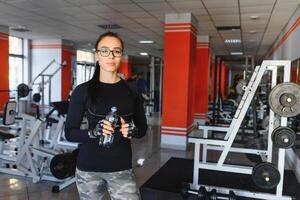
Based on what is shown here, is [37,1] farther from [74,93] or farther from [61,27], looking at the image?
[74,93]

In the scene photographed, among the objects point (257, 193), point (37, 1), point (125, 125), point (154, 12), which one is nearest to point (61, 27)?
point (37, 1)

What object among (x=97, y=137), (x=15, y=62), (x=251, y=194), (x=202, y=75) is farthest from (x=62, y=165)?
(x=15, y=62)

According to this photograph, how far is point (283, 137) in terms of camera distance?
9.67 ft

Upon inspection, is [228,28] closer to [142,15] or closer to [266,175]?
[142,15]

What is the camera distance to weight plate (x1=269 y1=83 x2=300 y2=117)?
9.50ft

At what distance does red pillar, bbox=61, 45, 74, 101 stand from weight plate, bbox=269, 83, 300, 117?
862 centimetres

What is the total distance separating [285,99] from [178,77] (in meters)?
3.22

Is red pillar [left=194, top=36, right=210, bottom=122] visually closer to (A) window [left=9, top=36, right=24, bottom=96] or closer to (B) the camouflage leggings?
(A) window [left=9, top=36, right=24, bottom=96]

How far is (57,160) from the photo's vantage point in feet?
11.7

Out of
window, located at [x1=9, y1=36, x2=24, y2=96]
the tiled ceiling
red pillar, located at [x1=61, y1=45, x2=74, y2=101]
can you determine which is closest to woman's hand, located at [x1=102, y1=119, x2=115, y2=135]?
the tiled ceiling

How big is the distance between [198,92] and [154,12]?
4.05m

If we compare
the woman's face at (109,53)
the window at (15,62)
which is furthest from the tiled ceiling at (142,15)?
the woman's face at (109,53)

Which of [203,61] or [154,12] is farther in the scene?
[203,61]

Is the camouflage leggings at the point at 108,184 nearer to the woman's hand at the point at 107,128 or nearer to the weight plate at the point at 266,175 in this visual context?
the woman's hand at the point at 107,128
